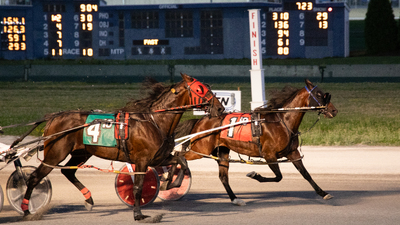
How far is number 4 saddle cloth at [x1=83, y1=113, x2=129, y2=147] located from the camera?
700 centimetres

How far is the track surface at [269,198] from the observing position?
7.01 meters

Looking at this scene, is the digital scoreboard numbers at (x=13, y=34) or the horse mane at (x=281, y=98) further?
the digital scoreboard numbers at (x=13, y=34)

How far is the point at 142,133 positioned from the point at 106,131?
481mm

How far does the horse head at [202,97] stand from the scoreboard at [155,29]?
25.6m

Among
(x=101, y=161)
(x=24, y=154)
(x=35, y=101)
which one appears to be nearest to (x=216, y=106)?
(x=24, y=154)

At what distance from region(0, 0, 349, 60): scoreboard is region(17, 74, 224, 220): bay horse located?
2555cm

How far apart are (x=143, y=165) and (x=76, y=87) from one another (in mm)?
21403

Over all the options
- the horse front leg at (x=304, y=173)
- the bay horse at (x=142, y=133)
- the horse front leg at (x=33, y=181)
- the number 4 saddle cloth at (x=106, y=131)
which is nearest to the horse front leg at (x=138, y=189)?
the bay horse at (x=142, y=133)

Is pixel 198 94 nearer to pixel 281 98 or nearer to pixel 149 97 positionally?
pixel 149 97

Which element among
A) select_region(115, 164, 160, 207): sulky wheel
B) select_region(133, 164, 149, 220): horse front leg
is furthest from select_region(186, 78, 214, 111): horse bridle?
select_region(115, 164, 160, 207): sulky wheel

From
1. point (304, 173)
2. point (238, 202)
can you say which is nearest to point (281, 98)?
point (304, 173)

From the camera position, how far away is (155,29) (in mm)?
33531

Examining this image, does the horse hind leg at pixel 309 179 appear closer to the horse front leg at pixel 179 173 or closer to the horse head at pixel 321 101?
the horse head at pixel 321 101

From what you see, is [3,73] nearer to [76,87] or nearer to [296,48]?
[76,87]
